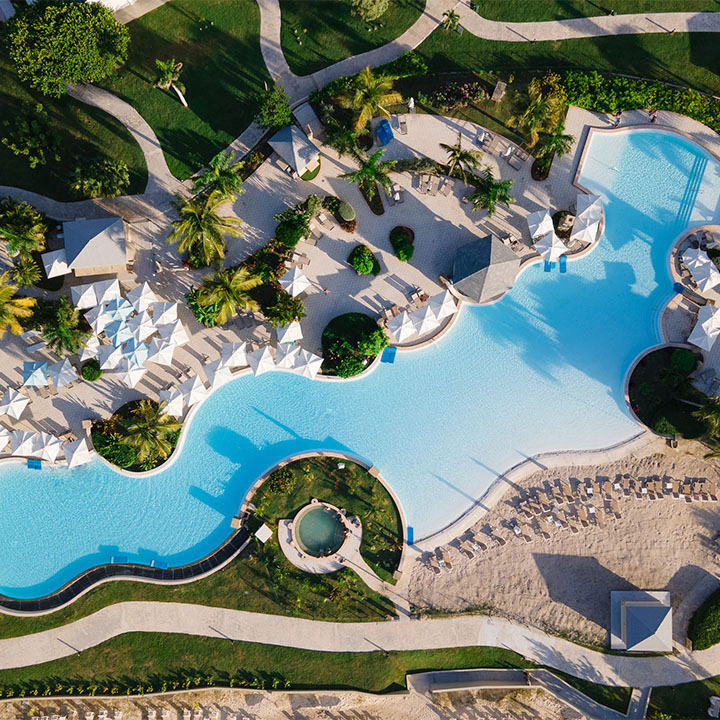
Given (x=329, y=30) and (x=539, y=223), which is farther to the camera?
(x=329, y=30)

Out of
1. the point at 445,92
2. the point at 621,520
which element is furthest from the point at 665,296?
the point at 445,92

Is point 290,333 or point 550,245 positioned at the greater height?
point 550,245

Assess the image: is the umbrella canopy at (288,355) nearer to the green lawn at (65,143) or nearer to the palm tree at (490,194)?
the green lawn at (65,143)

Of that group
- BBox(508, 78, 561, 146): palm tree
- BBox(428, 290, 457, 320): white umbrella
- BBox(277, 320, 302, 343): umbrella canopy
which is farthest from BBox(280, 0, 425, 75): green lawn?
BBox(428, 290, 457, 320): white umbrella

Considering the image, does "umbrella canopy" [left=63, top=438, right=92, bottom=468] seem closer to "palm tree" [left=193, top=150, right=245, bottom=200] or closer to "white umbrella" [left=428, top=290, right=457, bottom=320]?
"palm tree" [left=193, top=150, right=245, bottom=200]

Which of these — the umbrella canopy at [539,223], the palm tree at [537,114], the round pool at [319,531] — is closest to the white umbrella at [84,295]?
the round pool at [319,531]

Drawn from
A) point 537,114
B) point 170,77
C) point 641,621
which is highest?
point 537,114

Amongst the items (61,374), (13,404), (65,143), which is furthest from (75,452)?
(65,143)

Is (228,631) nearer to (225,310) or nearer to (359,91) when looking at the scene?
(225,310)

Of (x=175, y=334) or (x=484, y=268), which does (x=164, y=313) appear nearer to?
(x=175, y=334)
